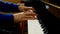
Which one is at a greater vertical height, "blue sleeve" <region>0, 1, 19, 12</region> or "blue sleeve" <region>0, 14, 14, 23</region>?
"blue sleeve" <region>0, 1, 19, 12</region>

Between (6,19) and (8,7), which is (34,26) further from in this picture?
(8,7)

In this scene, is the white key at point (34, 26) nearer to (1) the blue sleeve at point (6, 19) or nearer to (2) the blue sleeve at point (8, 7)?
(1) the blue sleeve at point (6, 19)

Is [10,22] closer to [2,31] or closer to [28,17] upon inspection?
[28,17]

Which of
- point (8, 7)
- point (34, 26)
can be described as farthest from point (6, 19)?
point (8, 7)

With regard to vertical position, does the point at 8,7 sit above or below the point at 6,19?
above

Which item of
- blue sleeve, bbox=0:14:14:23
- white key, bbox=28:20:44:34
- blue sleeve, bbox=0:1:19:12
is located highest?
blue sleeve, bbox=0:1:19:12

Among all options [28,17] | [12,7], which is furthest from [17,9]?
[28,17]

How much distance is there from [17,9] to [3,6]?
0.82 ft

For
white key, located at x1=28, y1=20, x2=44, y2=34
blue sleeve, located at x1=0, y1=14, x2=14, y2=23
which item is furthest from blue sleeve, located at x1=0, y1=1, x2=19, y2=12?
blue sleeve, located at x1=0, y1=14, x2=14, y2=23

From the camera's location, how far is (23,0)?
3459mm

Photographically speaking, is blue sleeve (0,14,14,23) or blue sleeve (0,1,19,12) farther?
blue sleeve (0,1,19,12)

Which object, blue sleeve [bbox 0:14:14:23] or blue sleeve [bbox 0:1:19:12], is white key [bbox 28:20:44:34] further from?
blue sleeve [bbox 0:1:19:12]

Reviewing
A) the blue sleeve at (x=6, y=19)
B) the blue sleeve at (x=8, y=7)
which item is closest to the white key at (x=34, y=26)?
the blue sleeve at (x=6, y=19)

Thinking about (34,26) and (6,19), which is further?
(34,26)
